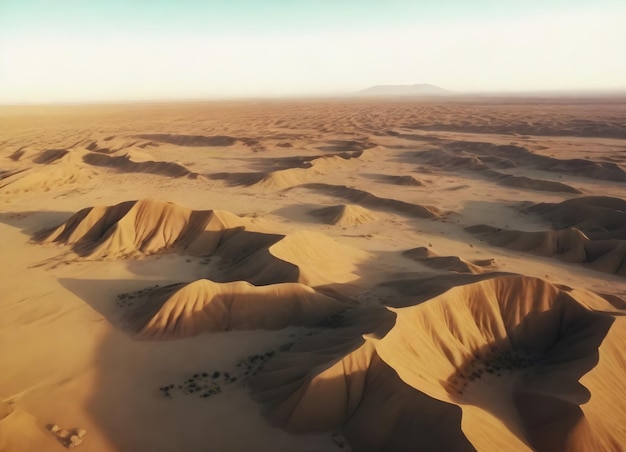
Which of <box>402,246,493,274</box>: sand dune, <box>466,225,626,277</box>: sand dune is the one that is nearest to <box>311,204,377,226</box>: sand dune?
<box>402,246,493,274</box>: sand dune

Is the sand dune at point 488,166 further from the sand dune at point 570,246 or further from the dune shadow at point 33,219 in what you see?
the dune shadow at point 33,219

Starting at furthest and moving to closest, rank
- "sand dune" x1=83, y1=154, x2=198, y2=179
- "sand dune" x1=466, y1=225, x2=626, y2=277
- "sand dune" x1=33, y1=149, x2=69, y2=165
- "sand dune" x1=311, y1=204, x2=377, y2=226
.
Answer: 1. "sand dune" x1=33, y1=149, x2=69, y2=165
2. "sand dune" x1=83, y1=154, x2=198, y2=179
3. "sand dune" x1=311, y1=204, x2=377, y2=226
4. "sand dune" x1=466, y1=225, x2=626, y2=277

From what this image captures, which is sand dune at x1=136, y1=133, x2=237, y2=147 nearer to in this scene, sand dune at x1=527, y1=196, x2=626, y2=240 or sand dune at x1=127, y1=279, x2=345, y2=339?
sand dune at x1=527, y1=196, x2=626, y2=240

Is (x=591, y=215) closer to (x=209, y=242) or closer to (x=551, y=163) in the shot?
(x=551, y=163)

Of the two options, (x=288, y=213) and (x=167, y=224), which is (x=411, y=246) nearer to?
(x=288, y=213)

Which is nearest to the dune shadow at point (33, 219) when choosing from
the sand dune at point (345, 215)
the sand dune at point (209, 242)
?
the sand dune at point (209, 242)

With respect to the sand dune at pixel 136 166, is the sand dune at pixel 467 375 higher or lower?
higher

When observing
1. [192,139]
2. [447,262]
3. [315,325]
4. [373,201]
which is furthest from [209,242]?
[192,139]
